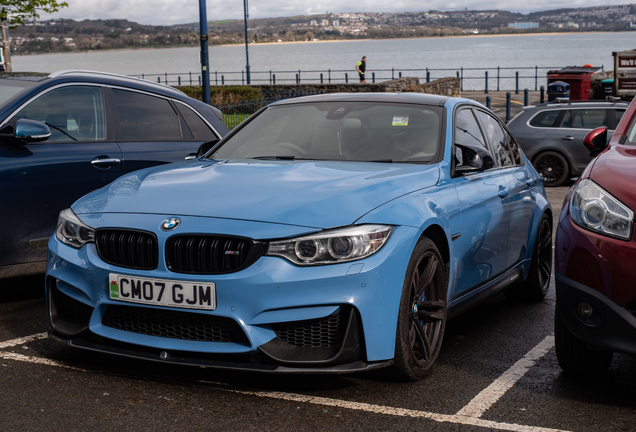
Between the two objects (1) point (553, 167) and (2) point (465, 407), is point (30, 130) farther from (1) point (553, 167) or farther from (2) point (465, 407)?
(1) point (553, 167)

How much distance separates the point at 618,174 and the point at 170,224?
2.10 meters

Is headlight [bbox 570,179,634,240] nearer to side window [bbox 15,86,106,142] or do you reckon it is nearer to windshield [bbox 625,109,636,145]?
windshield [bbox 625,109,636,145]

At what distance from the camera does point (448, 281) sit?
13.7 ft

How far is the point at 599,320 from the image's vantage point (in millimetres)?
3395

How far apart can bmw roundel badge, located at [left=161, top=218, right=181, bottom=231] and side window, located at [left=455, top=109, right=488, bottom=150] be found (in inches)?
80.6

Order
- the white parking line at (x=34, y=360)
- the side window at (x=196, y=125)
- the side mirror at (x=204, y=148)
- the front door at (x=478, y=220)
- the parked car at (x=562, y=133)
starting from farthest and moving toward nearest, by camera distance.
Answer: the parked car at (x=562, y=133), the side window at (x=196, y=125), the side mirror at (x=204, y=148), the front door at (x=478, y=220), the white parking line at (x=34, y=360)

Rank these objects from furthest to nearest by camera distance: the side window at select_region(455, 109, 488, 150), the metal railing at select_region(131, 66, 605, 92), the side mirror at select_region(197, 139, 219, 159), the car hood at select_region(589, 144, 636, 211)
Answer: the metal railing at select_region(131, 66, 605, 92), the side mirror at select_region(197, 139, 219, 159), the side window at select_region(455, 109, 488, 150), the car hood at select_region(589, 144, 636, 211)

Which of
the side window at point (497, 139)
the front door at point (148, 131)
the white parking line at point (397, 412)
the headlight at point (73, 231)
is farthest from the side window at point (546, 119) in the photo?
the headlight at point (73, 231)

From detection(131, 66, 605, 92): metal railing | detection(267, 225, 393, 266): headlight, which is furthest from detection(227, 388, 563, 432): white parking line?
detection(131, 66, 605, 92): metal railing

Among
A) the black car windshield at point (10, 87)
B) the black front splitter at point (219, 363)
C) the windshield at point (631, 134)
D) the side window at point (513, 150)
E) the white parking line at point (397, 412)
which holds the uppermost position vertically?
the black car windshield at point (10, 87)

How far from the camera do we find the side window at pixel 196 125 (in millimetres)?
6418

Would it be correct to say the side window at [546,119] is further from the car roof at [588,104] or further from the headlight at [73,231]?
the headlight at [73,231]

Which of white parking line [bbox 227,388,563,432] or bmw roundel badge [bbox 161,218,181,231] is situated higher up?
bmw roundel badge [bbox 161,218,181,231]

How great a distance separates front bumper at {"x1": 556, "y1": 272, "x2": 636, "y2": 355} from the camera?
3308 mm
